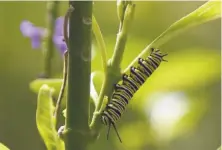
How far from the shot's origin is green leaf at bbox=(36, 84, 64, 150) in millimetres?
294

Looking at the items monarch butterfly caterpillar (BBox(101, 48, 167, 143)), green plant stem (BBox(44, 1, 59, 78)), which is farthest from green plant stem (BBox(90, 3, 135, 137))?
green plant stem (BBox(44, 1, 59, 78))

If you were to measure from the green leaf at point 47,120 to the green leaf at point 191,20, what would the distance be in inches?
2.9

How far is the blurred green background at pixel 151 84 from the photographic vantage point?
49 centimetres

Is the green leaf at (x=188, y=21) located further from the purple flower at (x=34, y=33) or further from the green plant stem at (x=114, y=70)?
the purple flower at (x=34, y=33)

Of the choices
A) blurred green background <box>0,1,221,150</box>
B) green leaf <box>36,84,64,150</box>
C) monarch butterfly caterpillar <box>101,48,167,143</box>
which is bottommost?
blurred green background <box>0,1,221,150</box>

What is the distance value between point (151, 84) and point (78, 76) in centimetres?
24

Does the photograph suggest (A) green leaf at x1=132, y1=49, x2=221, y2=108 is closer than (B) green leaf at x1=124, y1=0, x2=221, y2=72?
No

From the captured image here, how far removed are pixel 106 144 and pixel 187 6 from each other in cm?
32

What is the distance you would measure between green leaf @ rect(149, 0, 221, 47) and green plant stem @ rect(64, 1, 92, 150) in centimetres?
6

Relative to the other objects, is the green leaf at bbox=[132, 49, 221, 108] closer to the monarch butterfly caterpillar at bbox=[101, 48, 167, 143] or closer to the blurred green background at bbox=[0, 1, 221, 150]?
the blurred green background at bbox=[0, 1, 221, 150]

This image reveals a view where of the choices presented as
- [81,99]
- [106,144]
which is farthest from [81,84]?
[106,144]

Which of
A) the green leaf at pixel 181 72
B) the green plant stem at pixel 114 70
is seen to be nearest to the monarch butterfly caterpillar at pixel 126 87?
the green plant stem at pixel 114 70

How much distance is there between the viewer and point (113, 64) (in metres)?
0.28

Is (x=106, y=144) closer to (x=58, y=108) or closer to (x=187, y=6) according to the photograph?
(x=58, y=108)
